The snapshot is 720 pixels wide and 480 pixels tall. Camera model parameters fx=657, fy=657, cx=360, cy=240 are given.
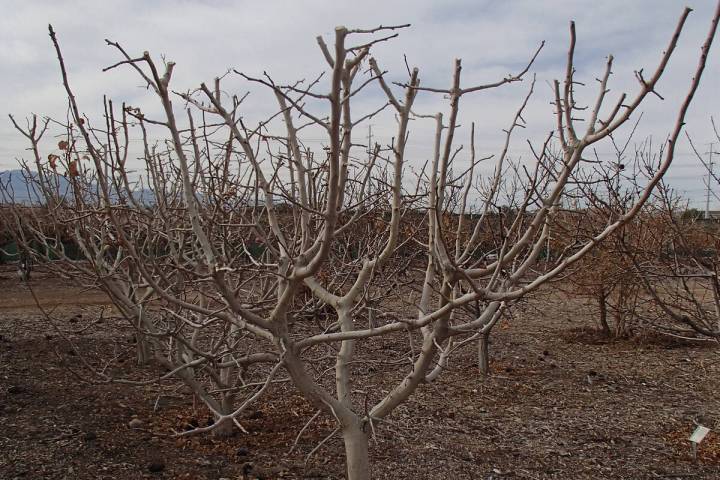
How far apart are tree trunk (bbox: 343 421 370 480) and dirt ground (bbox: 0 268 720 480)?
175mm

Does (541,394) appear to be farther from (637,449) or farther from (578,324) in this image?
(578,324)

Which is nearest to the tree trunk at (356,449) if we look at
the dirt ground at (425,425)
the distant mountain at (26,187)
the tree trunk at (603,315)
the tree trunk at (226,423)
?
the dirt ground at (425,425)

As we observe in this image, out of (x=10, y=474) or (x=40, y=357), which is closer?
(x=10, y=474)

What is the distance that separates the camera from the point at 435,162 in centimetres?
248

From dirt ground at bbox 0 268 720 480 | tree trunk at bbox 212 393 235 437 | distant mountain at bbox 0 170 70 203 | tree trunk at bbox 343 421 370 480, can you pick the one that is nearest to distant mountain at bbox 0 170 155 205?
distant mountain at bbox 0 170 70 203

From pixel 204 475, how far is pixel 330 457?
2.96 ft

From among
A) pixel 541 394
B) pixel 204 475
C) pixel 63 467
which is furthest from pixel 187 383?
pixel 541 394

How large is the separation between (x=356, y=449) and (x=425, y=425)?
2.70m

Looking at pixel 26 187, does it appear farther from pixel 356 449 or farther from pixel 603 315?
pixel 603 315

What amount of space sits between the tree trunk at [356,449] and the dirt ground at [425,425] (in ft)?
0.57

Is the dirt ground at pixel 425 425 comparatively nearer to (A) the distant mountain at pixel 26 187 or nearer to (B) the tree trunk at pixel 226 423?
(B) the tree trunk at pixel 226 423

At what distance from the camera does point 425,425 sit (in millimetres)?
5379

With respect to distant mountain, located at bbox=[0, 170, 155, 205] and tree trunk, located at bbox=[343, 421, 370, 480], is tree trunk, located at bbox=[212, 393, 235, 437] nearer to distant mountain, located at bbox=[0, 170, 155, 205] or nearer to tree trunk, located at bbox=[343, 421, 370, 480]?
distant mountain, located at bbox=[0, 170, 155, 205]

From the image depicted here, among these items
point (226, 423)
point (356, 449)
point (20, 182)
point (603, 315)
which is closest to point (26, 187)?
point (20, 182)
